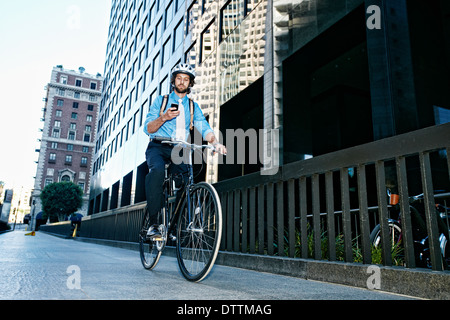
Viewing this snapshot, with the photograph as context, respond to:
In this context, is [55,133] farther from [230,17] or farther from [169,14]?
[230,17]

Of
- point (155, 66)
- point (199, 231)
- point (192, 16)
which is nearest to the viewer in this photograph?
point (199, 231)

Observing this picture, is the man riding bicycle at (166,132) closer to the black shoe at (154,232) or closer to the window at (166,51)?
the black shoe at (154,232)

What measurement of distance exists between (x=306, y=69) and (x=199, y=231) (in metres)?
7.65

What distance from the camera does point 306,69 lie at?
31.7 feet

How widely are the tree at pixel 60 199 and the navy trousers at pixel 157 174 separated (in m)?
66.0

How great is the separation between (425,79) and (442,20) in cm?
177

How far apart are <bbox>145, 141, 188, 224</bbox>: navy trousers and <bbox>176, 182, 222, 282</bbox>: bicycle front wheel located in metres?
0.40

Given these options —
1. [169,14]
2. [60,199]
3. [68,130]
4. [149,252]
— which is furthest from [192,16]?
[68,130]

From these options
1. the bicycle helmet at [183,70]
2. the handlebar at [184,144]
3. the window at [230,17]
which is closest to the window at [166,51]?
the window at [230,17]

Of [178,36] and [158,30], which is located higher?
[158,30]

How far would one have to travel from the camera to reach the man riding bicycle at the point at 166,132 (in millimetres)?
3834

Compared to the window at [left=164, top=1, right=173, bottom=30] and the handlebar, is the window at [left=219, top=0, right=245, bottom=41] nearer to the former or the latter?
the window at [left=164, top=1, right=173, bottom=30]

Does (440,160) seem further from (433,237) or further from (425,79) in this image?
(433,237)
